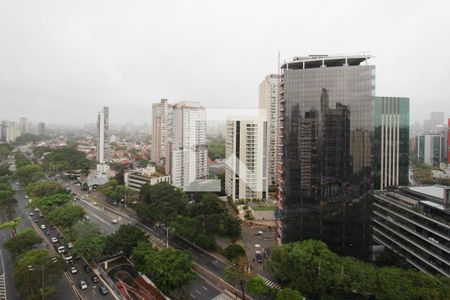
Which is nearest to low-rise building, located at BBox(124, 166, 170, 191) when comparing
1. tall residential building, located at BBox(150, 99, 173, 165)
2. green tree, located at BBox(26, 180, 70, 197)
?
green tree, located at BBox(26, 180, 70, 197)

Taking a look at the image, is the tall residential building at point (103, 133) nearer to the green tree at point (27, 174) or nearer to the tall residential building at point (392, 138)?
the green tree at point (27, 174)

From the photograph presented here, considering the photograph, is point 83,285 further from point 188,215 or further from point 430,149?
point 430,149

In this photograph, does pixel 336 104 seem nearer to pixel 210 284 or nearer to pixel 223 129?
pixel 210 284

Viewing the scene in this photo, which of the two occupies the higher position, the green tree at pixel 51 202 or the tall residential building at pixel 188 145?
the tall residential building at pixel 188 145

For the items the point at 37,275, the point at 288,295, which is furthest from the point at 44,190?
the point at 288,295

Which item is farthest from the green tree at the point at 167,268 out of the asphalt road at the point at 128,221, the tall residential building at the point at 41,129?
the tall residential building at the point at 41,129

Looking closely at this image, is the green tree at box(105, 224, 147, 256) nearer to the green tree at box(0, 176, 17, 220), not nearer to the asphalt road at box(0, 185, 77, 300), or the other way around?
the asphalt road at box(0, 185, 77, 300)
